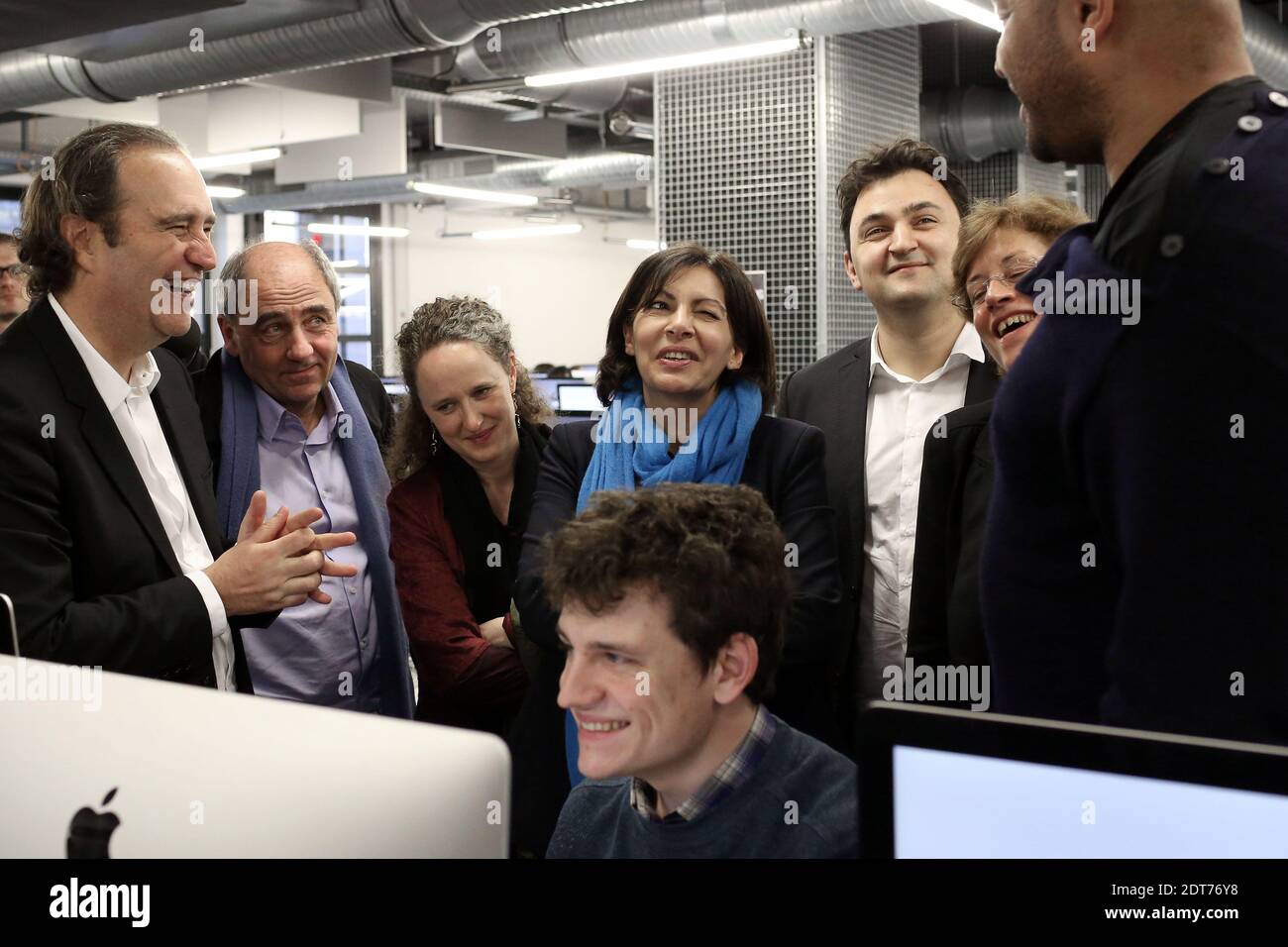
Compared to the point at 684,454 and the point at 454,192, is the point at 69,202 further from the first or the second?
the point at 454,192

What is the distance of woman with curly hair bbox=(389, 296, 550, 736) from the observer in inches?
93.3

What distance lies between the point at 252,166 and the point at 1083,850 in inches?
635

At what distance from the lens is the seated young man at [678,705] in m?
1.39

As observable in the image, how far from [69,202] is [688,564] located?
121cm

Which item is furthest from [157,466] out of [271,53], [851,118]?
[851,118]

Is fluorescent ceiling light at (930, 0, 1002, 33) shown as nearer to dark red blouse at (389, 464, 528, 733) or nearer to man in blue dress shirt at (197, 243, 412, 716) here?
man in blue dress shirt at (197, 243, 412, 716)

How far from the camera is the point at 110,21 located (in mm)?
5453

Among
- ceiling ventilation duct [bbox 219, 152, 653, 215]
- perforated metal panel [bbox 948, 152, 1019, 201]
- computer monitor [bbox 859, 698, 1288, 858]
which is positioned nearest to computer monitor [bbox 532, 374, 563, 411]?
ceiling ventilation duct [bbox 219, 152, 653, 215]

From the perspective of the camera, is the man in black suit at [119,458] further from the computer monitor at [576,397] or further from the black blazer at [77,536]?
the computer monitor at [576,397]

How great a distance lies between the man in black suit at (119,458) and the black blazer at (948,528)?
3.17ft

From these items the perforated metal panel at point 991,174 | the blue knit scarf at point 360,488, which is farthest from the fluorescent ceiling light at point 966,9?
the perforated metal panel at point 991,174

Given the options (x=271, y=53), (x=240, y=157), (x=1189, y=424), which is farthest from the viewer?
(x=240, y=157)

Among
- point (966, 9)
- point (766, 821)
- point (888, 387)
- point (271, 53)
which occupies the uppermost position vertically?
point (271, 53)

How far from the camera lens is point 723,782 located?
144 cm
